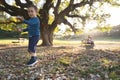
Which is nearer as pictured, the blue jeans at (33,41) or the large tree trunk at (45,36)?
the blue jeans at (33,41)

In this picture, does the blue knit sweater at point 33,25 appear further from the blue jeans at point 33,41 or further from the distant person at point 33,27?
the blue jeans at point 33,41

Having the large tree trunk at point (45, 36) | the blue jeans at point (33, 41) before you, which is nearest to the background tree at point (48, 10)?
the large tree trunk at point (45, 36)

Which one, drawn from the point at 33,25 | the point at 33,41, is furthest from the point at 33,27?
the point at 33,41

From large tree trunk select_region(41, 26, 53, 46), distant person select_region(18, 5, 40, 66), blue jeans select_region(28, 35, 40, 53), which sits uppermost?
distant person select_region(18, 5, 40, 66)

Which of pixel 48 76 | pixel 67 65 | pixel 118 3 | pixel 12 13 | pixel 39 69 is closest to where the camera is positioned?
pixel 48 76

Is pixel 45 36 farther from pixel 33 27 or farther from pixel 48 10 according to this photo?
pixel 33 27

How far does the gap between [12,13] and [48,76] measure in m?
21.9

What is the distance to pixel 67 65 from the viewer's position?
47.8 feet

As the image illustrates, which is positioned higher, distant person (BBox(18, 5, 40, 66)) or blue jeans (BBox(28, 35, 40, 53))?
distant person (BBox(18, 5, 40, 66))

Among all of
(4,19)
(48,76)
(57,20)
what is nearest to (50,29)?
(57,20)

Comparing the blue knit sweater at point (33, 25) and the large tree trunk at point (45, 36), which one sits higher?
the blue knit sweater at point (33, 25)

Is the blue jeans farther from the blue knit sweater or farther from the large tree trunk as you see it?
the large tree trunk

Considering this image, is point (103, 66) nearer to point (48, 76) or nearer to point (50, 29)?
point (48, 76)

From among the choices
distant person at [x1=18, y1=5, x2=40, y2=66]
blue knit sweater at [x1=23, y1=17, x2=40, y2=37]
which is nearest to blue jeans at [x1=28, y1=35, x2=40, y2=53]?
distant person at [x1=18, y1=5, x2=40, y2=66]
